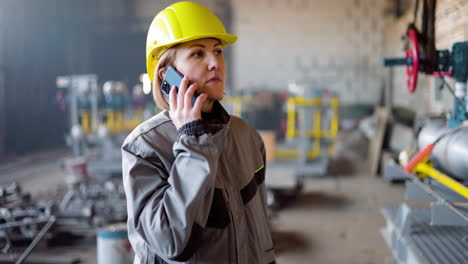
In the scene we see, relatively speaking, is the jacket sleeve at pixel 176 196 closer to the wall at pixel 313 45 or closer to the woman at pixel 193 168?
the woman at pixel 193 168

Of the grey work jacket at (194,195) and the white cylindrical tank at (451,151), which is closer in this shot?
the grey work jacket at (194,195)

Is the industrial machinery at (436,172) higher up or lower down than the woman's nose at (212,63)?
lower down

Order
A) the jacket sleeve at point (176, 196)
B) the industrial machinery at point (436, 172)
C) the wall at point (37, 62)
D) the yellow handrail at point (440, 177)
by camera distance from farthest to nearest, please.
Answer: the wall at point (37, 62) → the industrial machinery at point (436, 172) → the yellow handrail at point (440, 177) → the jacket sleeve at point (176, 196)

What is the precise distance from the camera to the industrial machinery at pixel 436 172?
158 cm

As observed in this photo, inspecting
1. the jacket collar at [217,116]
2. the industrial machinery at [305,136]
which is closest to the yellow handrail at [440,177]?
the jacket collar at [217,116]

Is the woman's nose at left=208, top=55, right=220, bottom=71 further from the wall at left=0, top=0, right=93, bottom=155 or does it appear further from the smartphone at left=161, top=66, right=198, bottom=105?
the wall at left=0, top=0, right=93, bottom=155

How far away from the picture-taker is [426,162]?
1853mm

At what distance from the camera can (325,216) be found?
4.05 metres

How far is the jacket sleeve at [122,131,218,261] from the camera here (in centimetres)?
93

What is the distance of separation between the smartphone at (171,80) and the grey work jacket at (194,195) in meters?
0.10

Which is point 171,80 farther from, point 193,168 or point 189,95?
point 193,168

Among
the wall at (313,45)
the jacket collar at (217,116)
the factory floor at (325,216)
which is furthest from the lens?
the wall at (313,45)

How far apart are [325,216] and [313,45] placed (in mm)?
6329

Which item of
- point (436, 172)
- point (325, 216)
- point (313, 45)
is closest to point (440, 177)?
point (436, 172)
